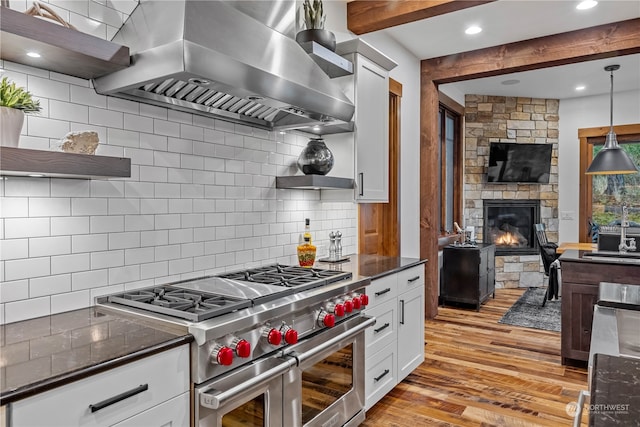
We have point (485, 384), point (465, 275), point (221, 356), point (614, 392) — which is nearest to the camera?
point (614, 392)

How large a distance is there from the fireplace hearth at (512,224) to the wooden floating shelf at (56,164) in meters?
6.24

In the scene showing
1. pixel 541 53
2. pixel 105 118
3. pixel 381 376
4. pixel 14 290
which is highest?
pixel 541 53

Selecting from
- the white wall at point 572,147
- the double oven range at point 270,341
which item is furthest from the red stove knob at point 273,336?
the white wall at point 572,147

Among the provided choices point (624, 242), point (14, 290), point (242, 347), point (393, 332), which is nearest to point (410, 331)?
point (393, 332)

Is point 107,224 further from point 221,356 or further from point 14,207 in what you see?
point 221,356

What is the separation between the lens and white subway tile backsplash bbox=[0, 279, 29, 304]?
5.03 feet

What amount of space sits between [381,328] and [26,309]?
73.6 inches

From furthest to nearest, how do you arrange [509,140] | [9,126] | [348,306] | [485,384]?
[509,140], [485,384], [348,306], [9,126]

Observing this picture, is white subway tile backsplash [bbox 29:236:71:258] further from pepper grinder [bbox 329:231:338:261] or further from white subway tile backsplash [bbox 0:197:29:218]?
pepper grinder [bbox 329:231:338:261]

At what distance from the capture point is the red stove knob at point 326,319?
2.04 meters

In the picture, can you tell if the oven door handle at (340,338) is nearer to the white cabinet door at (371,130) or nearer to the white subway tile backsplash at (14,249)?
the white cabinet door at (371,130)

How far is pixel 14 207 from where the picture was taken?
1566 millimetres

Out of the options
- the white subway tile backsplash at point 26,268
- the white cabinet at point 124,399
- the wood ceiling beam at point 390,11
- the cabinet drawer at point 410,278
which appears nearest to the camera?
the white cabinet at point 124,399

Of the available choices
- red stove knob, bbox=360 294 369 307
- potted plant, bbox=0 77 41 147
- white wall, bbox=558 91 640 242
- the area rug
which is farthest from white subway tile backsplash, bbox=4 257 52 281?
white wall, bbox=558 91 640 242
